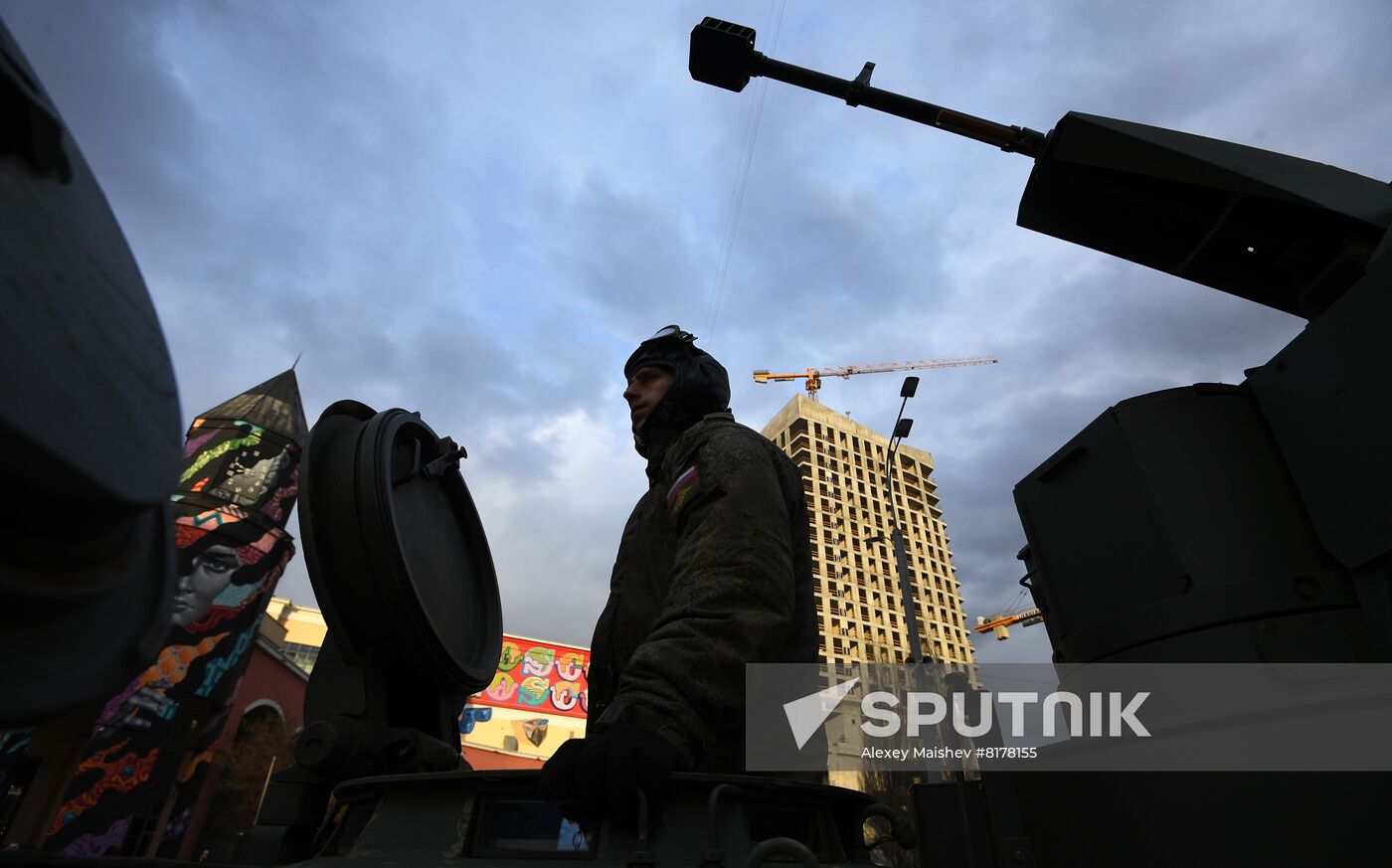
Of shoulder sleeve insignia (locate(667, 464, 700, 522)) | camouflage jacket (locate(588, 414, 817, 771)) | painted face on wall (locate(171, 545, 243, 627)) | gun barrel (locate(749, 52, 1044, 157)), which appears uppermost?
painted face on wall (locate(171, 545, 243, 627))

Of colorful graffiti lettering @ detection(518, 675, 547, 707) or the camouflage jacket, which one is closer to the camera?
the camouflage jacket

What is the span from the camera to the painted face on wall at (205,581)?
19.5 m

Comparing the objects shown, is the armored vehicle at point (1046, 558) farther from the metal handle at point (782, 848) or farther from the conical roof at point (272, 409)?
the conical roof at point (272, 409)

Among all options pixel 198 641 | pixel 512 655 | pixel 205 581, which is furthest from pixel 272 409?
pixel 512 655

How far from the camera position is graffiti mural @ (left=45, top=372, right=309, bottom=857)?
1761 cm

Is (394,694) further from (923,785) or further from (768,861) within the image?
(923,785)

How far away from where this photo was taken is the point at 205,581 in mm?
20203

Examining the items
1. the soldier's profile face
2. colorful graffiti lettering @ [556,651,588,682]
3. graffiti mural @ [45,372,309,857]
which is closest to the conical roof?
graffiti mural @ [45,372,309,857]

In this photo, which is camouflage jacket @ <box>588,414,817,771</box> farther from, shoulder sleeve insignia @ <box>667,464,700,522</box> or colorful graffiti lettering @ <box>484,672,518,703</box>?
colorful graffiti lettering @ <box>484,672,518,703</box>

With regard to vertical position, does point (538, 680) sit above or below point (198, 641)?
above

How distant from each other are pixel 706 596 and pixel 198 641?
23.6 m

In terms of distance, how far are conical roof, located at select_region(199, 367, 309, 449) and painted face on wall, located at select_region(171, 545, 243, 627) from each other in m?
4.36

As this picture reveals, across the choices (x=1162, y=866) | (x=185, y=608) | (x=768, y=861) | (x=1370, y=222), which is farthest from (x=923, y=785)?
(x=185, y=608)

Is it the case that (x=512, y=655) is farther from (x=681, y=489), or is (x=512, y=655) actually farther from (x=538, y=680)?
(x=681, y=489)
